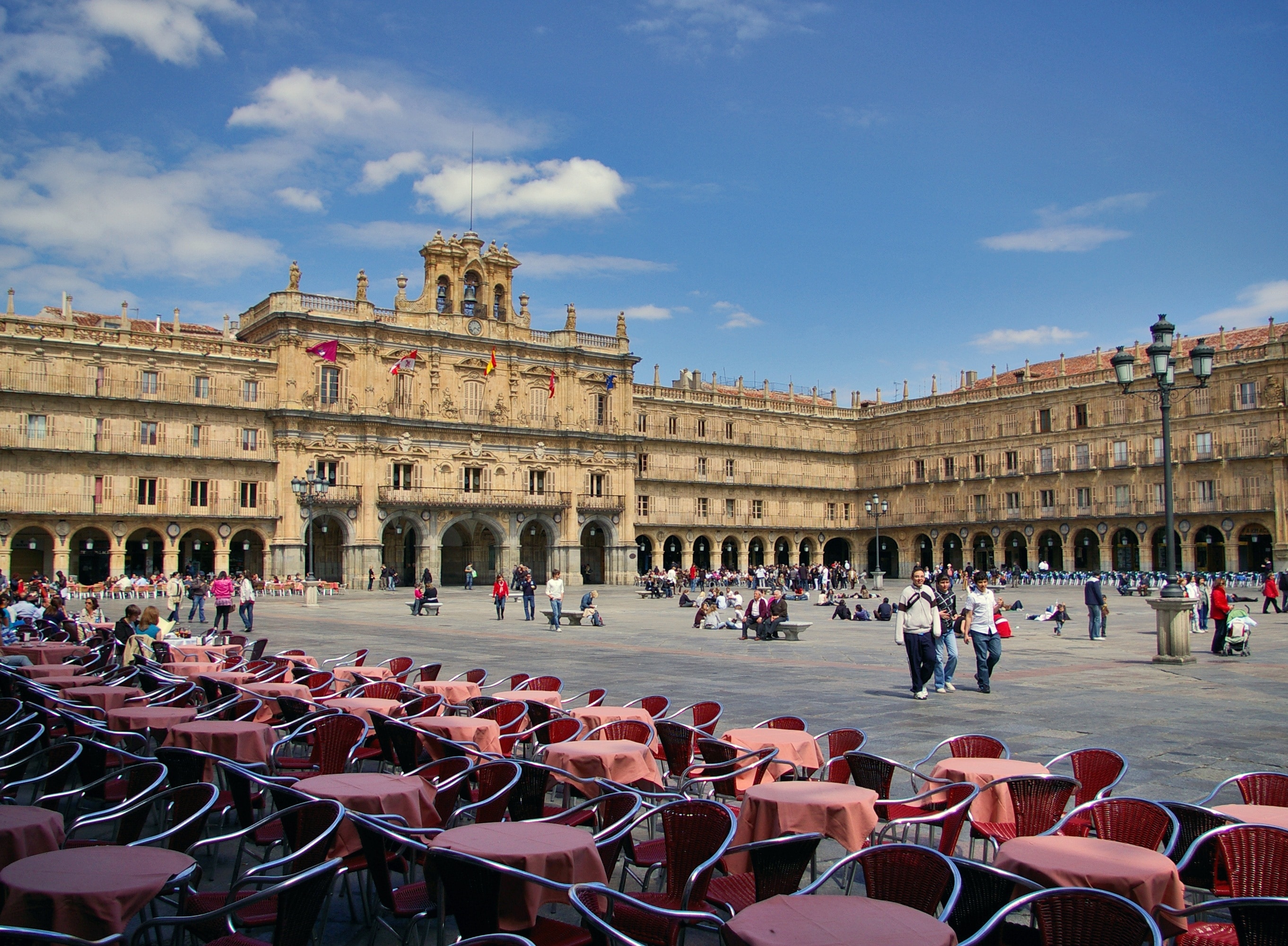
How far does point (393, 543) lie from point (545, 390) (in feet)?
35.4

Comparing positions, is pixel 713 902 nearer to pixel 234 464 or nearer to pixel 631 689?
pixel 631 689

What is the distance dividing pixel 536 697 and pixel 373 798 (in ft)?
11.4

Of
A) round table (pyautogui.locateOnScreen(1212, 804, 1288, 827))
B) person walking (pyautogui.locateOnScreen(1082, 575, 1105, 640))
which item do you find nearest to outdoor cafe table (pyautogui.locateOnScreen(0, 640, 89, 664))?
round table (pyautogui.locateOnScreen(1212, 804, 1288, 827))

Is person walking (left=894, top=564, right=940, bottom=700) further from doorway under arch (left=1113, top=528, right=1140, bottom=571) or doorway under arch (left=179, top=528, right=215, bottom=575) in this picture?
doorway under arch (left=1113, top=528, right=1140, bottom=571)

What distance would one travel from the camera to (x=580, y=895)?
4105 mm

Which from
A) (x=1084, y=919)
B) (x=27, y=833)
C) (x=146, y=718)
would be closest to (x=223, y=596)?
(x=146, y=718)

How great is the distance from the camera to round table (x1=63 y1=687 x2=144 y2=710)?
8.80m

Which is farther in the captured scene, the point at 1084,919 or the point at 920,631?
the point at 920,631

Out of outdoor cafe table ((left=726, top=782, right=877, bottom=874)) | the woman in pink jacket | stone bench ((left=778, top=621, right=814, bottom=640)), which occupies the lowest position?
stone bench ((left=778, top=621, right=814, bottom=640))

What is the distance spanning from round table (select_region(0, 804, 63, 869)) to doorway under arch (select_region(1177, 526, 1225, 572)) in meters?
53.1

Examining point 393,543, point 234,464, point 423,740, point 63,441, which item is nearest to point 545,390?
point 393,543

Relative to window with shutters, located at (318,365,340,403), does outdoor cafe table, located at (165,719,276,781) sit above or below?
below

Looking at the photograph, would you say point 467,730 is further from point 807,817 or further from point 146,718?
point 807,817

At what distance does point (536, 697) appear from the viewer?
345 inches
